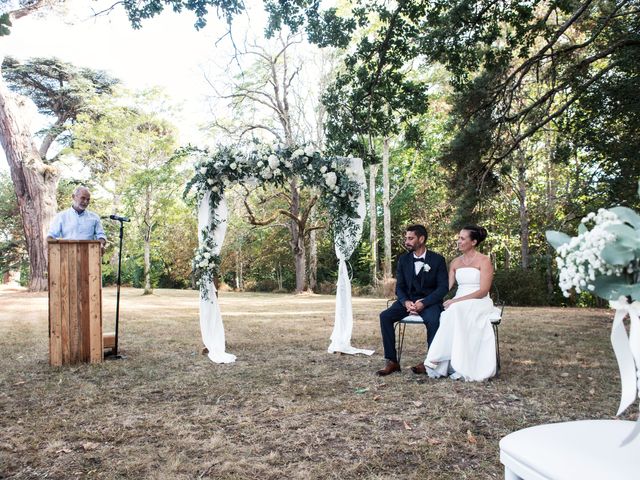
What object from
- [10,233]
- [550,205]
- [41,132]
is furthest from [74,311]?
[10,233]

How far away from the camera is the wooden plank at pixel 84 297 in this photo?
19.2ft

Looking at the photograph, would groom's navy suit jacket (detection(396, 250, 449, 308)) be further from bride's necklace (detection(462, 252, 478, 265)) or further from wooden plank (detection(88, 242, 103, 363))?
wooden plank (detection(88, 242, 103, 363))

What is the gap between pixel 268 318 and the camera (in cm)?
1104

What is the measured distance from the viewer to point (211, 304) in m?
6.55

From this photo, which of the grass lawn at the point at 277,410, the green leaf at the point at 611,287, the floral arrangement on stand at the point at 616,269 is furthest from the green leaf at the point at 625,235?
the grass lawn at the point at 277,410

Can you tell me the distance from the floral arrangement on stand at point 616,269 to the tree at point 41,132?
63.9 feet

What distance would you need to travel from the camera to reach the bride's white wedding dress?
496cm

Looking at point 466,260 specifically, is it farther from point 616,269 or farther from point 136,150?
point 136,150

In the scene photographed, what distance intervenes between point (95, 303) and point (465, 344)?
169 inches

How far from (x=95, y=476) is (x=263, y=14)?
241 inches

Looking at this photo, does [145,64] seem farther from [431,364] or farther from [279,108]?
[431,364]

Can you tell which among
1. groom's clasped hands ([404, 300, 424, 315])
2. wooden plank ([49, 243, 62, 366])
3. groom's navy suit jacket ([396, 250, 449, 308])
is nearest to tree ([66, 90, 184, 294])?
wooden plank ([49, 243, 62, 366])

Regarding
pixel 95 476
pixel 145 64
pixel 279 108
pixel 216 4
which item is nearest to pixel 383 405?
pixel 95 476

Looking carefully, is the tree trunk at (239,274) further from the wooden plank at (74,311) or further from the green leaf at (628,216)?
the green leaf at (628,216)
